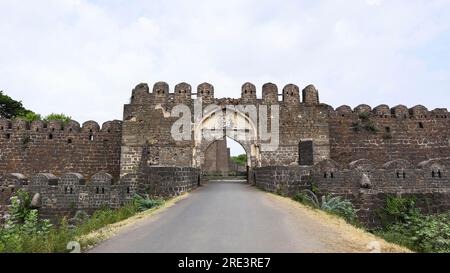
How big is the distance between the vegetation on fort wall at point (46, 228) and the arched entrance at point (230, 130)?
6485mm

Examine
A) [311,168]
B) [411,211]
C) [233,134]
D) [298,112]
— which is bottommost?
[411,211]

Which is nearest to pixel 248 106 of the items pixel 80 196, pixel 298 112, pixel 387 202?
pixel 298 112

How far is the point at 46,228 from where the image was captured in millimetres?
9320

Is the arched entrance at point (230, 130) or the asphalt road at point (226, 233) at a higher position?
the arched entrance at point (230, 130)

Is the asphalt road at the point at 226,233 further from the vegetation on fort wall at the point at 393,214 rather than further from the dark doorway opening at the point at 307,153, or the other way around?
the dark doorway opening at the point at 307,153

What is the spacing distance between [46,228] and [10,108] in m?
24.8

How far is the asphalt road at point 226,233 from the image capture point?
14.6 feet

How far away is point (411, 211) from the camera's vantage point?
1152 cm

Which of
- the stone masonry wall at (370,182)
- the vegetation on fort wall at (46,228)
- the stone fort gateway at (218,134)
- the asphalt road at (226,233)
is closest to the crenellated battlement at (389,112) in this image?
the stone fort gateway at (218,134)

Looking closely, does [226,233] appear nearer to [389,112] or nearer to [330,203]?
[330,203]

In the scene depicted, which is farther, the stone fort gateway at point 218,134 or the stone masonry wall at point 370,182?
the stone fort gateway at point 218,134

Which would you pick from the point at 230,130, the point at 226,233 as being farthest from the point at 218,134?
the point at 226,233
